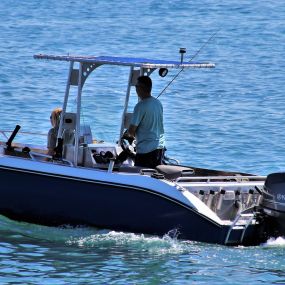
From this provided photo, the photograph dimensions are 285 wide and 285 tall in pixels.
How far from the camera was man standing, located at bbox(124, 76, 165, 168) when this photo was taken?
39.6 ft

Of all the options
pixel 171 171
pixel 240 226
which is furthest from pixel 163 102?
pixel 240 226

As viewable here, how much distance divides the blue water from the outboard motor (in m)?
0.18

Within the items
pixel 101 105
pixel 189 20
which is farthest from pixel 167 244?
pixel 189 20

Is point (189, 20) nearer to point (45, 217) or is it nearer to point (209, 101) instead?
point (209, 101)

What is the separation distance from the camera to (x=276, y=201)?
11258 mm

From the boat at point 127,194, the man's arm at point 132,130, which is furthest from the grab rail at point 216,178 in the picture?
the man's arm at point 132,130

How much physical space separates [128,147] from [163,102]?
41.0ft

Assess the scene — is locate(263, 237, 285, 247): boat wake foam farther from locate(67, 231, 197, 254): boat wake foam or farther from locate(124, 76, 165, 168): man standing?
locate(124, 76, 165, 168): man standing

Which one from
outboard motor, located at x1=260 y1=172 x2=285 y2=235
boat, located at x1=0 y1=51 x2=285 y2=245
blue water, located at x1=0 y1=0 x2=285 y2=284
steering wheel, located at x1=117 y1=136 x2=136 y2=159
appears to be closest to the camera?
blue water, located at x1=0 y1=0 x2=285 y2=284

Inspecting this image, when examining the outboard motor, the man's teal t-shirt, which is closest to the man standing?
the man's teal t-shirt

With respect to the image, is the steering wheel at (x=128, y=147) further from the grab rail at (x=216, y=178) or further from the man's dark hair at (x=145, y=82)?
the grab rail at (x=216, y=178)

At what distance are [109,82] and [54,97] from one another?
4.05 ft

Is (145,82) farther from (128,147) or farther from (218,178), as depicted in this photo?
(218,178)

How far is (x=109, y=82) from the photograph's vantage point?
24594 millimetres
